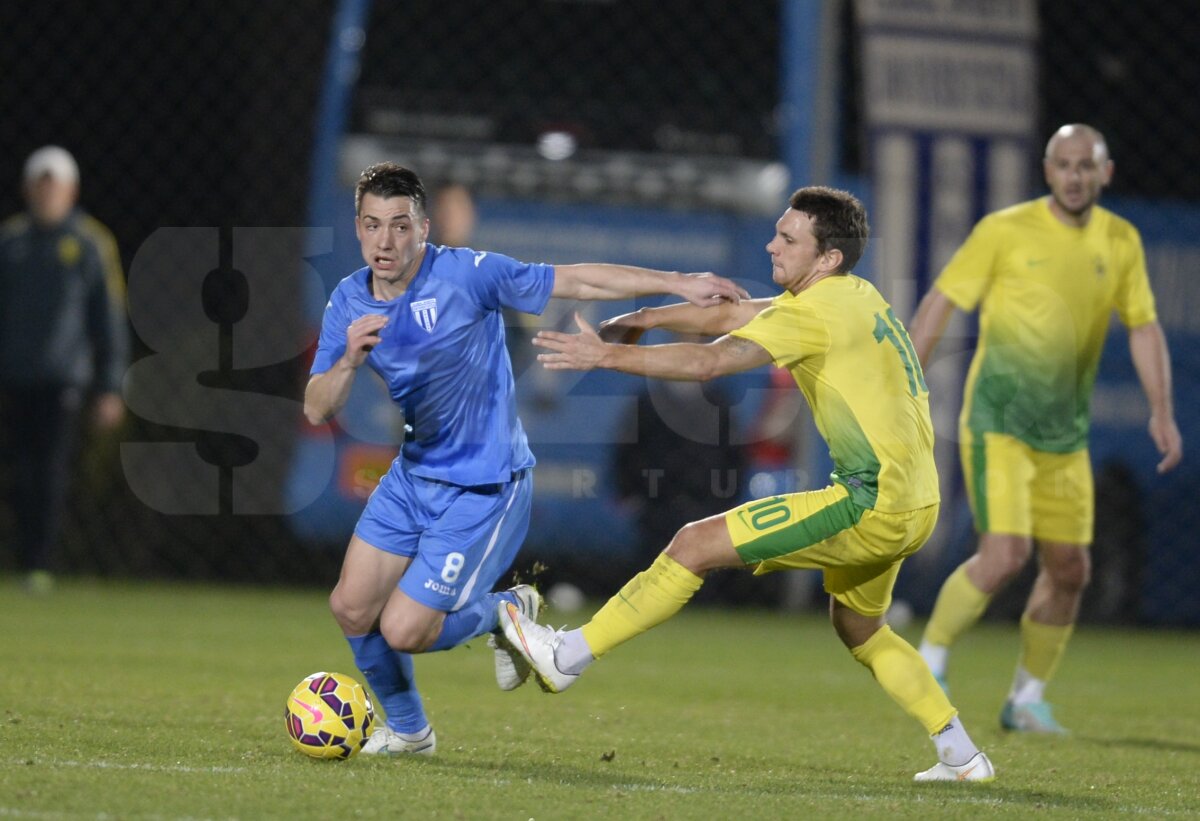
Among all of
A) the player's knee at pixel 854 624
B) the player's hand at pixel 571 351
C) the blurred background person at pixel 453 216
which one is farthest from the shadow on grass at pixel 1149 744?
the blurred background person at pixel 453 216

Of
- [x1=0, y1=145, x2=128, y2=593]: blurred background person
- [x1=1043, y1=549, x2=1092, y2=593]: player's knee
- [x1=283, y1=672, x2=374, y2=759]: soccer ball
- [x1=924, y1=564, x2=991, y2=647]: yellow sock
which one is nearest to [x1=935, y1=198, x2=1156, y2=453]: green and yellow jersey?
[x1=1043, y1=549, x2=1092, y2=593]: player's knee

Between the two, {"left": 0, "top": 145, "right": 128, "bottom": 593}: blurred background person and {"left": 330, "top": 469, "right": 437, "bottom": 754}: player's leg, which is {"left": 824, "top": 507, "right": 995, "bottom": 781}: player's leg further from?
{"left": 0, "top": 145, "right": 128, "bottom": 593}: blurred background person

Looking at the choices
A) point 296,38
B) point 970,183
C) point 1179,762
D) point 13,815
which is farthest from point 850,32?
point 13,815

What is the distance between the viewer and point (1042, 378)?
284 inches

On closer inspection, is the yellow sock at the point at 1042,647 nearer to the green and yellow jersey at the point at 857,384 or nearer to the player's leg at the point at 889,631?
the player's leg at the point at 889,631

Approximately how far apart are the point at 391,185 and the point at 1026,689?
326cm

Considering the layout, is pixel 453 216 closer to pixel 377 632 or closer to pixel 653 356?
pixel 377 632

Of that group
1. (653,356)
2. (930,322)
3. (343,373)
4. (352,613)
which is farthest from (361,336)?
(930,322)

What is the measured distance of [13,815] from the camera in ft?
13.6

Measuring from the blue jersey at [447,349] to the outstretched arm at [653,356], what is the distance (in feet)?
1.72

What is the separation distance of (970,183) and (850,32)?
4.50 feet

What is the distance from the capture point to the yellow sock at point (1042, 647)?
277 inches

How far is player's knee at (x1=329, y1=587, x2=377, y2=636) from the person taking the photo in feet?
18.1

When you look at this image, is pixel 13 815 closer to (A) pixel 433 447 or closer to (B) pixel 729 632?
(A) pixel 433 447
